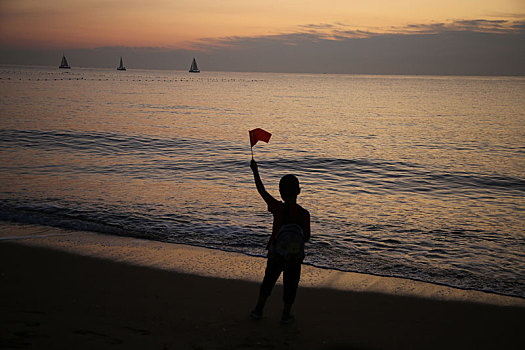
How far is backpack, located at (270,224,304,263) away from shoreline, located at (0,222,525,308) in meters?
1.87

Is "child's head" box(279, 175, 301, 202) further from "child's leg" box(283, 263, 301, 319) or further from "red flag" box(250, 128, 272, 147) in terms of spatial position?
"child's leg" box(283, 263, 301, 319)

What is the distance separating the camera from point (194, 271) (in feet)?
22.5

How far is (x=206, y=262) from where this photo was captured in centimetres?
737

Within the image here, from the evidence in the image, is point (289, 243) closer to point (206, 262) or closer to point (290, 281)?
point (290, 281)

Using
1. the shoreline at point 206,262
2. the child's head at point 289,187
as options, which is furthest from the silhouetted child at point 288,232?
the shoreline at point 206,262

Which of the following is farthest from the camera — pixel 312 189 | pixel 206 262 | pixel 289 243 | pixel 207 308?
pixel 312 189

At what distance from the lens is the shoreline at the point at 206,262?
648 cm

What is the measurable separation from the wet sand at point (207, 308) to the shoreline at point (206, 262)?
3cm

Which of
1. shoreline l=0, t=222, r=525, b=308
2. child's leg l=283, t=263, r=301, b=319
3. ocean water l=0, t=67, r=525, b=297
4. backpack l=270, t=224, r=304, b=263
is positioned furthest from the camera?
ocean water l=0, t=67, r=525, b=297

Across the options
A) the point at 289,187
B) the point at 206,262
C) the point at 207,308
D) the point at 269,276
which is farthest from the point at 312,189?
the point at 289,187

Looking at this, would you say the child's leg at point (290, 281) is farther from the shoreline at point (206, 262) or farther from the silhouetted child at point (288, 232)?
the shoreline at point (206, 262)

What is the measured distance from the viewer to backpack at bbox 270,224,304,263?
4.73 metres

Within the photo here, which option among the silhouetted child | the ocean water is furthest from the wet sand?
the ocean water

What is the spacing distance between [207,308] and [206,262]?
6.31 ft
